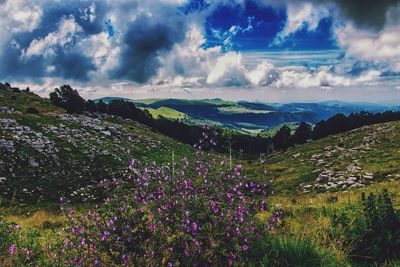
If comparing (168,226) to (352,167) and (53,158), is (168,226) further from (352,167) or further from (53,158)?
(53,158)

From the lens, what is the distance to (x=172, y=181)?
249 inches

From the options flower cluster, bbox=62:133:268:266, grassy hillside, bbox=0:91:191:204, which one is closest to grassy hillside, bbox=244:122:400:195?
grassy hillside, bbox=0:91:191:204

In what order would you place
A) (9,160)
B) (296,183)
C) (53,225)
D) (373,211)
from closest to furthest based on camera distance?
(373,211)
(53,225)
(9,160)
(296,183)

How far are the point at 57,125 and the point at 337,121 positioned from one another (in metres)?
95.8

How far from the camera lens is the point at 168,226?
19.1 feet

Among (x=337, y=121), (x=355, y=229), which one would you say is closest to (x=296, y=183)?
(x=355, y=229)

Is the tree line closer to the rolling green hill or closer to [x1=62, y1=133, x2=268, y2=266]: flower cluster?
the rolling green hill

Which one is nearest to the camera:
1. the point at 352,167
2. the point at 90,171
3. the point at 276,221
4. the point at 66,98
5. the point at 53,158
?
the point at 276,221

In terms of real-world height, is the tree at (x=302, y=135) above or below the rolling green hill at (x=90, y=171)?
below

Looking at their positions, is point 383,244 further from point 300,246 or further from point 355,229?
point 300,246

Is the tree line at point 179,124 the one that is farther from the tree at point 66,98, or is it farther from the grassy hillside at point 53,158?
the grassy hillside at point 53,158

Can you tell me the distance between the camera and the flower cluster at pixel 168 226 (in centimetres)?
544

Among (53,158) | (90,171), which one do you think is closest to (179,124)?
(90,171)

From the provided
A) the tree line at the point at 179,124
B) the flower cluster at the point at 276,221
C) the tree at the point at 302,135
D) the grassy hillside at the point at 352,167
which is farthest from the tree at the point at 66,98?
the flower cluster at the point at 276,221
